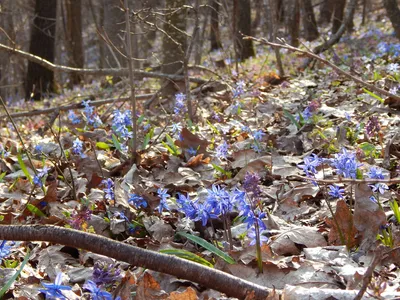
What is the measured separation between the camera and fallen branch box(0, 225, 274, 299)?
169cm

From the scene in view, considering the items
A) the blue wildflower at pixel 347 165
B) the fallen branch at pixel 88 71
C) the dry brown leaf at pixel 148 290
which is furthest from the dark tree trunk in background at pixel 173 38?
the dry brown leaf at pixel 148 290

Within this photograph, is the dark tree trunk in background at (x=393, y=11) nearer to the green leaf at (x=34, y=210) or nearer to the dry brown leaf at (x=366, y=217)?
the dry brown leaf at (x=366, y=217)

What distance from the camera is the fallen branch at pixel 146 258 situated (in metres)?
1.69

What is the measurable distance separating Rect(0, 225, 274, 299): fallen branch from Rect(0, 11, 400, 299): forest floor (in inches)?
2.3

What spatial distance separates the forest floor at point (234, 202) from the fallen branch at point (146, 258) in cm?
6

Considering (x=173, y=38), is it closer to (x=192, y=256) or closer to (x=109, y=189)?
(x=109, y=189)

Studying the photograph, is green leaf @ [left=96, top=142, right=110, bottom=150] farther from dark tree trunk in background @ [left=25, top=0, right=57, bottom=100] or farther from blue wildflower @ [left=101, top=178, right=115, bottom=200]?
dark tree trunk in background @ [left=25, top=0, right=57, bottom=100]

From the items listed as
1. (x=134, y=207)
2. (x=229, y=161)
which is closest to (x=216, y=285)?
(x=134, y=207)

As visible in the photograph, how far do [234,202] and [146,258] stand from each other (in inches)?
17.2

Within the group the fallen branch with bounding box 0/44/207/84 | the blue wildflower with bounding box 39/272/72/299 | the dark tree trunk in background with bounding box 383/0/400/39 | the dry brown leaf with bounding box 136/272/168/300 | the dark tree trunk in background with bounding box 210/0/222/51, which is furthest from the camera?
the dark tree trunk in background with bounding box 210/0/222/51

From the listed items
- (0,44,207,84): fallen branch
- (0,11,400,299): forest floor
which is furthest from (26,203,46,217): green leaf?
(0,44,207,84): fallen branch

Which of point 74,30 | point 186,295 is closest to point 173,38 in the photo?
point 186,295

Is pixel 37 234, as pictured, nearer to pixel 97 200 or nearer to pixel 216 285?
pixel 216 285

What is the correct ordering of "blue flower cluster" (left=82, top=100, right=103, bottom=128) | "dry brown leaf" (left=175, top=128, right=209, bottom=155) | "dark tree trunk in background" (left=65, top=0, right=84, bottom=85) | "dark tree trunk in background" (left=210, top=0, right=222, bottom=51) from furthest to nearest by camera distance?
"dark tree trunk in background" (left=65, top=0, right=84, bottom=85), "dark tree trunk in background" (left=210, top=0, right=222, bottom=51), "blue flower cluster" (left=82, top=100, right=103, bottom=128), "dry brown leaf" (left=175, top=128, right=209, bottom=155)
